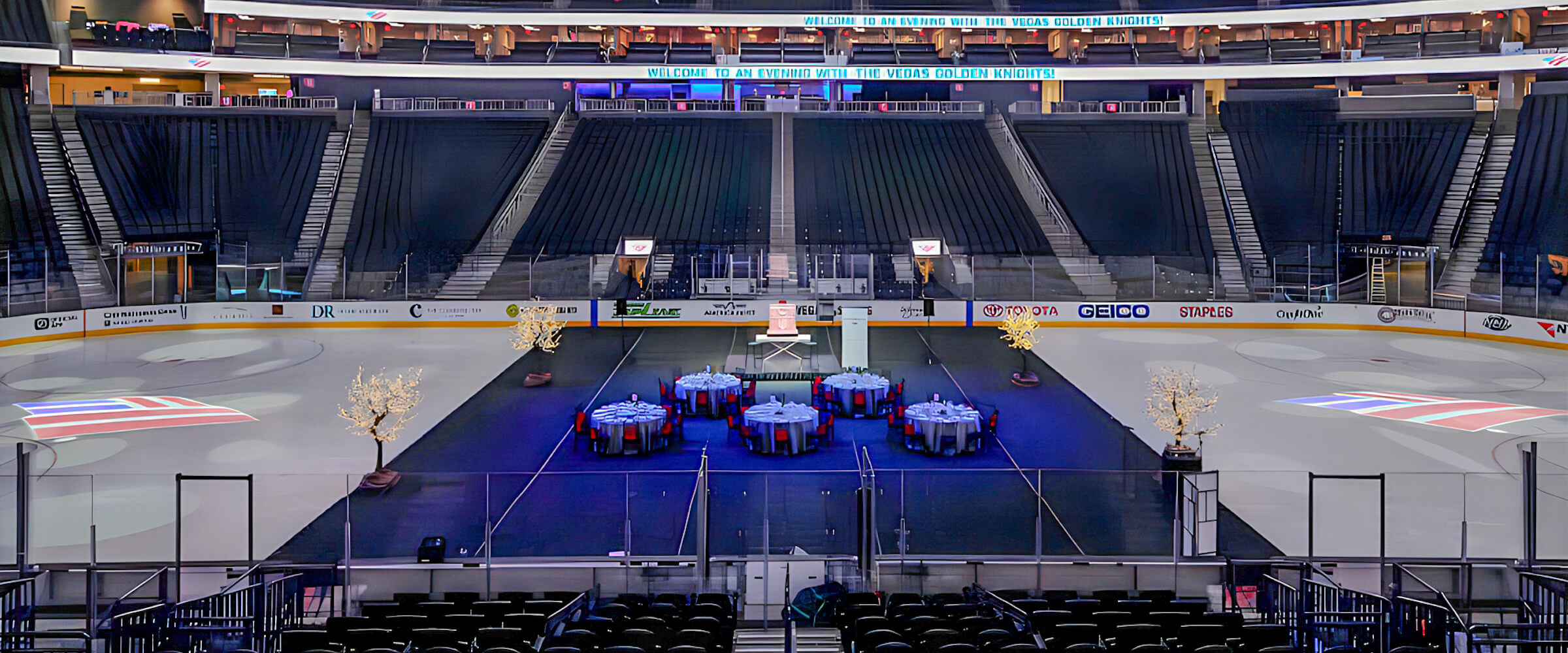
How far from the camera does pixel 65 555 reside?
448 inches

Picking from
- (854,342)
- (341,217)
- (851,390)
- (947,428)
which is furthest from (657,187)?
(947,428)

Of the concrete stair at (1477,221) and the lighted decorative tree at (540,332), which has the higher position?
the concrete stair at (1477,221)

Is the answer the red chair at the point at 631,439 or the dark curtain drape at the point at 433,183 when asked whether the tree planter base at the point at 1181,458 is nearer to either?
the red chair at the point at 631,439

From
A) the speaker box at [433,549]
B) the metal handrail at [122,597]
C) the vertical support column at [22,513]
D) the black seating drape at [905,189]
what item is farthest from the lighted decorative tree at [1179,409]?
the black seating drape at [905,189]

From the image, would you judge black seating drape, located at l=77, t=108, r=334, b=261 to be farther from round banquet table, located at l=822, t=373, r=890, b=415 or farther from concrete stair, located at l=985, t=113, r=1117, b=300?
concrete stair, located at l=985, t=113, r=1117, b=300

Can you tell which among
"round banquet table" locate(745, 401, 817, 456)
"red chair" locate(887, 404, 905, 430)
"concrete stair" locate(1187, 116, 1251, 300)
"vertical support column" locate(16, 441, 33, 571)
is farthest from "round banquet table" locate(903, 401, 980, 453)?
"concrete stair" locate(1187, 116, 1251, 300)

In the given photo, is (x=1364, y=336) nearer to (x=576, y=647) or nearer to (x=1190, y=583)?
(x=1190, y=583)

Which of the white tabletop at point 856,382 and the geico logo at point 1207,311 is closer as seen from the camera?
the white tabletop at point 856,382

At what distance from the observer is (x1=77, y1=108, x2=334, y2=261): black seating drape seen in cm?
3547

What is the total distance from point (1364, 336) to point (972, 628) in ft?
83.7

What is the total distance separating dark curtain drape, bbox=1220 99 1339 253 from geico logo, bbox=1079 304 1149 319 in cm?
615

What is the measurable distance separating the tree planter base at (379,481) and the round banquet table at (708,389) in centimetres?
816

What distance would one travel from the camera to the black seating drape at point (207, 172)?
116 ft

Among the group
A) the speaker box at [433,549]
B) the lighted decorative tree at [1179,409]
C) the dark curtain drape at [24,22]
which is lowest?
the speaker box at [433,549]
